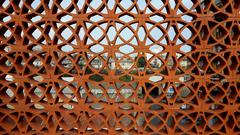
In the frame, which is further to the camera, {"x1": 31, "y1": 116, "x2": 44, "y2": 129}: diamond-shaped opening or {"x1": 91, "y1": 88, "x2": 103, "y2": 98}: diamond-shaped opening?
{"x1": 91, "y1": 88, "x2": 103, "y2": 98}: diamond-shaped opening

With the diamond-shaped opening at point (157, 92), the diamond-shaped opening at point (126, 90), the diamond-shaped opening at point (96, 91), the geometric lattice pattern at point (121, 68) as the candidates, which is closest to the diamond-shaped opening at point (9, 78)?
the geometric lattice pattern at point (121, 68)

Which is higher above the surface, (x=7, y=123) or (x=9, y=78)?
(x=9, y=78)

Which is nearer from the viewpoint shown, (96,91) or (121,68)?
(121,68)

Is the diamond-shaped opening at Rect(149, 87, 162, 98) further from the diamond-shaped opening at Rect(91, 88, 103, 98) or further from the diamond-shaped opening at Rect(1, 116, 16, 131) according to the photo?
the diamond-shaped opening at Rect(1, 116, 16, 131)

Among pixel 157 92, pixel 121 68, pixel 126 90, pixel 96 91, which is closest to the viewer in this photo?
pixel 121 68

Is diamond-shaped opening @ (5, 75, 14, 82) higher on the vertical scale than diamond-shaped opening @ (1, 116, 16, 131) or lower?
higher

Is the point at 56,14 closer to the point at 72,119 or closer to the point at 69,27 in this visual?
A: the point at 69,27

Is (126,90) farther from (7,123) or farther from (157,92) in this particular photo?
(7,123)

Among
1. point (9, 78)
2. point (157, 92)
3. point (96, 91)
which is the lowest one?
point (157, 92)

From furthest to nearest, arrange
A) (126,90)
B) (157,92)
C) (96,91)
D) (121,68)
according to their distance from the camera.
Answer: (157,92) < (96,91) < (126,90) < (121,68)

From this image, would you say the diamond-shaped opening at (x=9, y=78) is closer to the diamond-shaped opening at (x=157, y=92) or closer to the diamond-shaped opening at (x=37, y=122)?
the diamond-shaped opening at (x=37, y=122)

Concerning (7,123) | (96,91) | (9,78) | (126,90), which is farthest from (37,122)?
(96,91)

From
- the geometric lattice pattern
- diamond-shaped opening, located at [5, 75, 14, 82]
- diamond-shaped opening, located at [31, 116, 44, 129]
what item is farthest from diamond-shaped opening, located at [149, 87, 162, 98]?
diamond-shaped opening, located at [5, 75, 14, 82]

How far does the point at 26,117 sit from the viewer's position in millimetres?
1911
